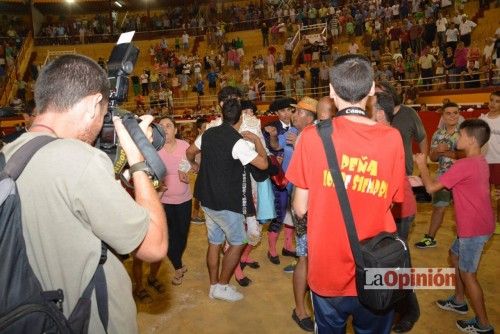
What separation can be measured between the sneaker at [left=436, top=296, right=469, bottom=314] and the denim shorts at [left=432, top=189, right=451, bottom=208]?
144 centimetres

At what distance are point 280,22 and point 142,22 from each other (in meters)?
10.4

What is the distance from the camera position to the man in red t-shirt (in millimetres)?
1788

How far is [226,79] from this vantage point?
19641 mm

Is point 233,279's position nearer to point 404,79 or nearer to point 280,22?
point 404,79

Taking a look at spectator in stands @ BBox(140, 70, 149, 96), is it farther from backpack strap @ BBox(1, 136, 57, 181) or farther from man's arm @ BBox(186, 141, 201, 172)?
backpack strap @ BBox(1, 136, 57, 181)

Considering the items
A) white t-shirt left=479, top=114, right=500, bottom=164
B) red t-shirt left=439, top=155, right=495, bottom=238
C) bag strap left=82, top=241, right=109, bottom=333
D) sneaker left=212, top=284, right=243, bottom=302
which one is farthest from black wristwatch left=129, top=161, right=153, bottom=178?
white t-shirt left=479, top=114, right=500, bottom=164

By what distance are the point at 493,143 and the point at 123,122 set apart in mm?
4889

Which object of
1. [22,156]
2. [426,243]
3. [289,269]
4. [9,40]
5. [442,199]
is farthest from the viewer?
[9,40]

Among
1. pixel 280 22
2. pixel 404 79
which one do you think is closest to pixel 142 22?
pixel 280 22

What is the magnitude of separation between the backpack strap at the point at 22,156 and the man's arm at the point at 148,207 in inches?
10.3

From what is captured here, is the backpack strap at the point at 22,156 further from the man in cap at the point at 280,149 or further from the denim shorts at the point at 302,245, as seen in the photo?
the man in cap at the point at 280,149

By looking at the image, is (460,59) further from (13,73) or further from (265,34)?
(13,73)

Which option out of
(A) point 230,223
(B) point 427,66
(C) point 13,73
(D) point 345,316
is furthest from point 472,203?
(C) point 13,73

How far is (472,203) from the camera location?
9.45 ft
